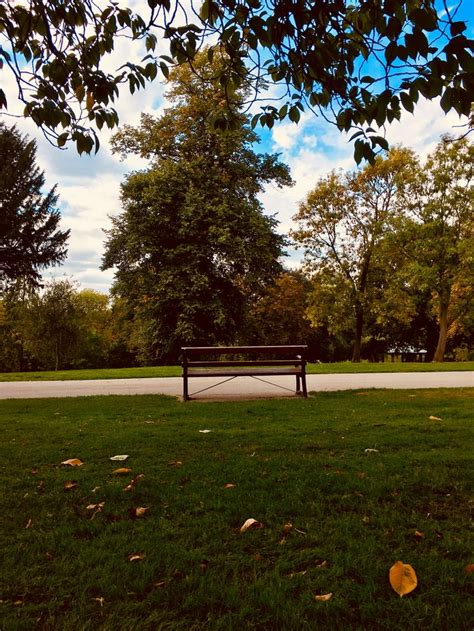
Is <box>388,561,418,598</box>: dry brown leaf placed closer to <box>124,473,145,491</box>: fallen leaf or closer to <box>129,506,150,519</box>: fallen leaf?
<box>129,506,150,519</box>: fallen leaf

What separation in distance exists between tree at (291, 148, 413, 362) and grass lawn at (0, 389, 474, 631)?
2614cm

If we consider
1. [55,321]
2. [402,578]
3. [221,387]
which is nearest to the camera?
[402,578]

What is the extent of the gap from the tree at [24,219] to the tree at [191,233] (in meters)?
8.08

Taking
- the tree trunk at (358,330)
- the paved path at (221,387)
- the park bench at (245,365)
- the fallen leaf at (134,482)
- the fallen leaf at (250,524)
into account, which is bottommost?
the fallen leaf at (250,524)

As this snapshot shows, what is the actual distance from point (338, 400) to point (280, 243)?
19795 mm

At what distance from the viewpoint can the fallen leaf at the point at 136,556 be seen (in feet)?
8.17

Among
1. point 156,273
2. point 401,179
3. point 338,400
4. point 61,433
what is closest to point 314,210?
point 401,179

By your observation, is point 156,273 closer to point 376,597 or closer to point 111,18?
point 111,18

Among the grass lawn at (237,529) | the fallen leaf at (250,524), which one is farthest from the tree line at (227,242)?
the fallen leaf at (250,524)

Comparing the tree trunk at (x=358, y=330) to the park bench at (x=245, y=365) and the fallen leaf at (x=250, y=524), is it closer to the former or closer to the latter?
the park bench at (x=245, y=365)

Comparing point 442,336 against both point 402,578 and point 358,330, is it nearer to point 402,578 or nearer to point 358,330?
point 358,330

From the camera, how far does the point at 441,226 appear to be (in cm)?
2848

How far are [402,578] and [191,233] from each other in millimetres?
22800

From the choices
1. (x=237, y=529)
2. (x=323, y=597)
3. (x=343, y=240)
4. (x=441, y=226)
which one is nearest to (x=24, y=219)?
(x=343, y=240)
